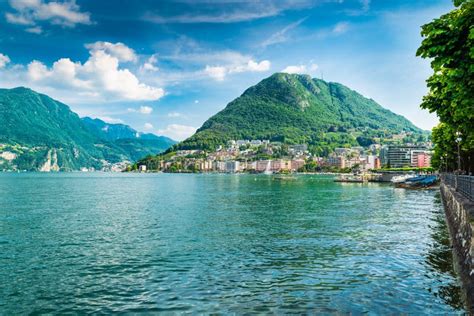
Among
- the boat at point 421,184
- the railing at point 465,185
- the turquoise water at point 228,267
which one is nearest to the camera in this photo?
the turquoise water at point 228,267

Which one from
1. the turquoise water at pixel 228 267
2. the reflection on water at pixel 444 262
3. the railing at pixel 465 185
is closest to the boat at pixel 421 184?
the railing at pixel 465 185

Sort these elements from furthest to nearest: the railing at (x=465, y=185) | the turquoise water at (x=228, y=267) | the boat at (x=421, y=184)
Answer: the boat at (x=421, y=184)
the railing at (x=465, y=185)
the turquoise water at (x=228, y=267)

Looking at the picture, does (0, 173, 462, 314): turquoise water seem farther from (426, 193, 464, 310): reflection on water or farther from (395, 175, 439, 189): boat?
(395, 175, 439, 189): boat

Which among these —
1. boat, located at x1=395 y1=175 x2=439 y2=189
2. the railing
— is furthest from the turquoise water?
boat, located at x1=395 y1=175 x2=439 y2=189

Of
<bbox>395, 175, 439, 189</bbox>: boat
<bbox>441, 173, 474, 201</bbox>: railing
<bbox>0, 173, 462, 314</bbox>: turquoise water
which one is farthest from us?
<bbox>395, 175, 439, 189</bbox>: boat

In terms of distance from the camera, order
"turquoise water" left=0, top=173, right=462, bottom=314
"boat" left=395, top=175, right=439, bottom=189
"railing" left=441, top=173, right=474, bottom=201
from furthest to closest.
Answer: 1. "boat" left=395, top=175, right=439, bottom=189
2. "railing" left=441, top=173, right=474, bottom=201
3. "turquoise water" left=0, top=173, right=462, bottom=314

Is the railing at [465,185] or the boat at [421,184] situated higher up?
the railing at [465,185]

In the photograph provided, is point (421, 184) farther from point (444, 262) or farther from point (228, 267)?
point (228, 267)

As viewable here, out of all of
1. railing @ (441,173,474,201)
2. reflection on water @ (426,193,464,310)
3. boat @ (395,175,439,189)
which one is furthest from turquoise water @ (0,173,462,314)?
boat @ (395,175,439,189)

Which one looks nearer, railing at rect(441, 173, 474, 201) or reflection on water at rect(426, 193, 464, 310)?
reflection on water at rect(426, 193, 464, 310)

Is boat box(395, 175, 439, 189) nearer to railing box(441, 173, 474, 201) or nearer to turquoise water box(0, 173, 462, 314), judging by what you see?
railing box(441, 173, 474, 201)

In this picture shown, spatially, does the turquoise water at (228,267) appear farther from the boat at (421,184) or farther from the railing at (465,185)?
the boat at (421,184)

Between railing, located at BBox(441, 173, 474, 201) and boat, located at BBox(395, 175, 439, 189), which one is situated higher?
railing, located at BBox(441, 173, 474, 201)

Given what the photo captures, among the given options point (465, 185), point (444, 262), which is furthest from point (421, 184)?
point (444, 262)
